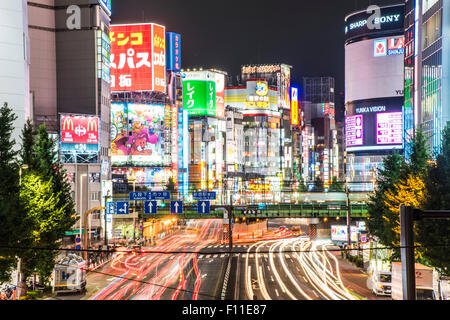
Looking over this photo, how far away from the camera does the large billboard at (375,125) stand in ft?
421

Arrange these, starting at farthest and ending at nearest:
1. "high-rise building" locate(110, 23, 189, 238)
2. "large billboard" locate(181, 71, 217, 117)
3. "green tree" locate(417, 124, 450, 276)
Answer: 1. "large billboard" locate(181, 71, 217, 117)
2. "high-rise building" locate(110, 23, 189, 238)
3. "green tree" locate(417, 124, 450, 276)

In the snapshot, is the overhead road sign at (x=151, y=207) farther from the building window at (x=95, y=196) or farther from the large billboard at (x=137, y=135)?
the large billboard at (x=137, y=135)

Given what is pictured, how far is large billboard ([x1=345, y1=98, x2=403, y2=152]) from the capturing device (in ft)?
421

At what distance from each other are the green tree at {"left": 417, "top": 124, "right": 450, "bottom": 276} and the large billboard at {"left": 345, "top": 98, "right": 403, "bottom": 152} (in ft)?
323

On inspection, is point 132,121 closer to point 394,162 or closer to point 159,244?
point 159,244

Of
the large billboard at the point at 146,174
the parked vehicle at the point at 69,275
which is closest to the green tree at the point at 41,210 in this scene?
the parked vehicle at the point at 69,275

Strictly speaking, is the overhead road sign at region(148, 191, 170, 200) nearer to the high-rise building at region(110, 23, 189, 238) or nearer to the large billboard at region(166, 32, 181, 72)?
the high-rise building at region(110, 23, 189, 238)

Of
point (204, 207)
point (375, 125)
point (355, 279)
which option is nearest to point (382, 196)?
point (355, 279)

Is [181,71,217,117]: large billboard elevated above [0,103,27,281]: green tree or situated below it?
above

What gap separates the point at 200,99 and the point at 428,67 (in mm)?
96831

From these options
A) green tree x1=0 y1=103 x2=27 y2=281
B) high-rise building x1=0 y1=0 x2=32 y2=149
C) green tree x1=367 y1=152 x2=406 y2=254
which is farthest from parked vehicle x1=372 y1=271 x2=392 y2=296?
high-rise building x1=0 y1=0 x2=32 y2=149

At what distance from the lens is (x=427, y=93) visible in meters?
68.6
